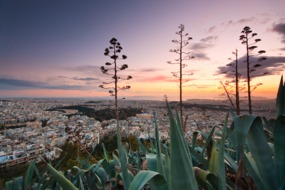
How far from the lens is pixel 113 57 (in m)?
7.25

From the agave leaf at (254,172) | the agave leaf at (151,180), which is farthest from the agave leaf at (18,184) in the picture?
the agave leaf at (254,172)

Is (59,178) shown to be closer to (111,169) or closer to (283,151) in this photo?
(283,151)

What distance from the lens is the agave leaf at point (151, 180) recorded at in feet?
1.77

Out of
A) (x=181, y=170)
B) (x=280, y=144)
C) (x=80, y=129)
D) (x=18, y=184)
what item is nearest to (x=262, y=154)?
(x=280, y=144)

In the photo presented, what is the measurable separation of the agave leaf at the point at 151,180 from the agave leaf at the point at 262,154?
14.5 inches

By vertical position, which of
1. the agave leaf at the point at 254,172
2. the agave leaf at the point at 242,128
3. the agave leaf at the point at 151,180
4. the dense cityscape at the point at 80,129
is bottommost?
the dense cityscape at the point at 80,129

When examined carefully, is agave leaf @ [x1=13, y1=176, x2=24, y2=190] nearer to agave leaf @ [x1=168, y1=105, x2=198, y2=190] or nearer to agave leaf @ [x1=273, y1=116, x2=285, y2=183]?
agave leaf @ [x1=168, y1=105, x2=198, y2=190]

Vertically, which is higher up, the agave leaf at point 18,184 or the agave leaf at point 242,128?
the agave leaf at point 242,128

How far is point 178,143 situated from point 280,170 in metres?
0.43

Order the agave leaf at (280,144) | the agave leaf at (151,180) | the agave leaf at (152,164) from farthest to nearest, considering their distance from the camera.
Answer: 1. the agave leaf at (152,164)
2. the agave leaf at (280,144)
3. the agave leaf at (151,180)

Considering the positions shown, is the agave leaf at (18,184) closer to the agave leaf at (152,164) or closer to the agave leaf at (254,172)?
the agave leaf at (152,164)

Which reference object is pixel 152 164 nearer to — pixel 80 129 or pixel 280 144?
pixel 280 144

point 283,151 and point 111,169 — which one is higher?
point 283,151

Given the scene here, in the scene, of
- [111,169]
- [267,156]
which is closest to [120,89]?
[111,169]
